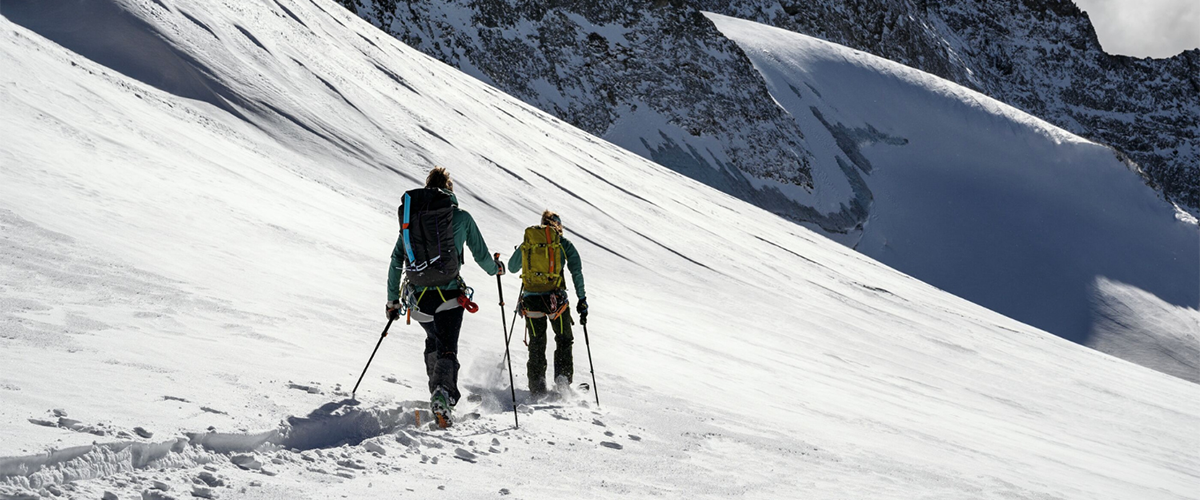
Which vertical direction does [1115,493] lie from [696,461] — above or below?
above

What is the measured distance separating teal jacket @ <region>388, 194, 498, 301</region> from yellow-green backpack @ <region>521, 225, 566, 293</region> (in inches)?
45.6

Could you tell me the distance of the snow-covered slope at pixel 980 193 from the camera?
2051 inches

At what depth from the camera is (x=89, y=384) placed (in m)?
4.43

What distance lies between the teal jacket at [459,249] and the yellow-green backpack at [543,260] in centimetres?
116

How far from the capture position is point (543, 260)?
7477mm

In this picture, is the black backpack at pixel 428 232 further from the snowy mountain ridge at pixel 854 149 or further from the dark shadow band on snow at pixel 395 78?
the snowy mountain ridge at pixel 854 149

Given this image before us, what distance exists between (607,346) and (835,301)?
454 inches

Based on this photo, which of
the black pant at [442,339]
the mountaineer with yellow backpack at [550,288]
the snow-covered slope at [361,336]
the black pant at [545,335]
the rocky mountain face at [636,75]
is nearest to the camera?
the snow-covered slope at [361,336]

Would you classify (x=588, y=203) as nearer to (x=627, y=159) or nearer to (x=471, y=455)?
(x=627, y=159)

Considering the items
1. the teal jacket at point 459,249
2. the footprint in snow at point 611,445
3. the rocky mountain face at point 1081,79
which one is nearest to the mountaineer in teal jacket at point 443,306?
the teal jacket at point 459,249

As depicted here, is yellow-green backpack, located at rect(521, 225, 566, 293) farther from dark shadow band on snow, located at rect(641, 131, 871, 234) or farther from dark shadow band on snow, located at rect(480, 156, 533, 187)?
dark shadow band on snow, located at rect(641, 131, 871, 234)

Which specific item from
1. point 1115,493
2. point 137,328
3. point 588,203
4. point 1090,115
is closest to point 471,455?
point 137,328

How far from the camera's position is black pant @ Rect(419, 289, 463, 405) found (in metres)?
5.68

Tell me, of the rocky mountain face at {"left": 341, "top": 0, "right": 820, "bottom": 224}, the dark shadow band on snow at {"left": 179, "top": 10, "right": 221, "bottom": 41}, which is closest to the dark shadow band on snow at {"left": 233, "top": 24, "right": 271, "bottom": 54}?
the dark shadow band on snow at {"left": 179, "top": 10, "right": 221, "bottom": 41}
